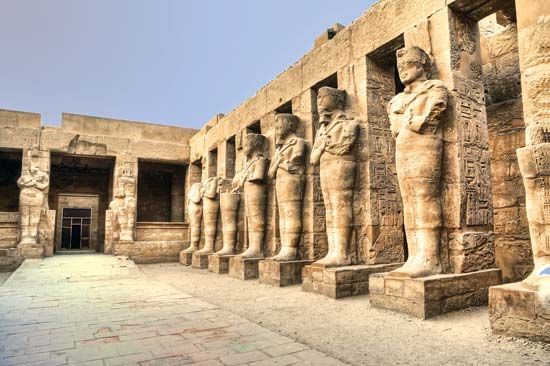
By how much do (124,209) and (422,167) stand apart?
10142 mm

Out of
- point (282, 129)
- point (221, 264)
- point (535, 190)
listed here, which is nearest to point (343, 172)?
point (282, 129)

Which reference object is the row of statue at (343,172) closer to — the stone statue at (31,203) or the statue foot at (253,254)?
the statue foot at (253,254)

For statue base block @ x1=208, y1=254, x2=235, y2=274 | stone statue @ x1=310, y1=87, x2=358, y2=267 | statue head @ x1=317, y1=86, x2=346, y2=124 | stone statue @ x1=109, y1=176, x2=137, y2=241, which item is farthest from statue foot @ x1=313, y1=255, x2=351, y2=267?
stone statue @ x1=109, y1=176, x2=137, y2=241

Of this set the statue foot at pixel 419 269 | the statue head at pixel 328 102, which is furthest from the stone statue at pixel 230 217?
the statue foot at pixel 419 269

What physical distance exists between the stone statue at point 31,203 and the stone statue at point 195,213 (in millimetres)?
4054

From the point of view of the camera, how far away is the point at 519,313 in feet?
9.92

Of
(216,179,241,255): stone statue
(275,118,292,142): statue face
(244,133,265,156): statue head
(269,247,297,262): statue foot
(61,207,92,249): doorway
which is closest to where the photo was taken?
(269,247,297,262): statue foot

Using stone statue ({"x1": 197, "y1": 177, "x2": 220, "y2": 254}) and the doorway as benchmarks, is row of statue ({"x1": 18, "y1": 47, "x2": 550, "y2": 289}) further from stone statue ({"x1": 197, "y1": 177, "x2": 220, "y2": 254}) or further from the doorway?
the doorway

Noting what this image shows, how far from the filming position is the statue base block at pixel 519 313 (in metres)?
2.88

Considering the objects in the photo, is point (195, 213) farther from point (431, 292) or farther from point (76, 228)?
point (76, 228)

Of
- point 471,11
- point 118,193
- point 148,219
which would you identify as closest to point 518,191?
point 471,11

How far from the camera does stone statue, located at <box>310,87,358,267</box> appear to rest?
5.54m

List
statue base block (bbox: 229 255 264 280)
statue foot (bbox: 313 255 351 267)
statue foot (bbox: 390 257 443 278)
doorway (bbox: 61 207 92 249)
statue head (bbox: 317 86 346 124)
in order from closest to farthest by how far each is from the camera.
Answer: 1. statue foot (bbox: 390 257 443 278)
2. statue foot (bbox: 313 255 351 267)
3. statue head (bbox: 317 86 346 124)
4. statue base block (bbox: 229 255 264 280)
5. doorway (bbox: 61 207 92 249)

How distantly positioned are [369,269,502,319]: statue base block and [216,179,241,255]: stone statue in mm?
5014
